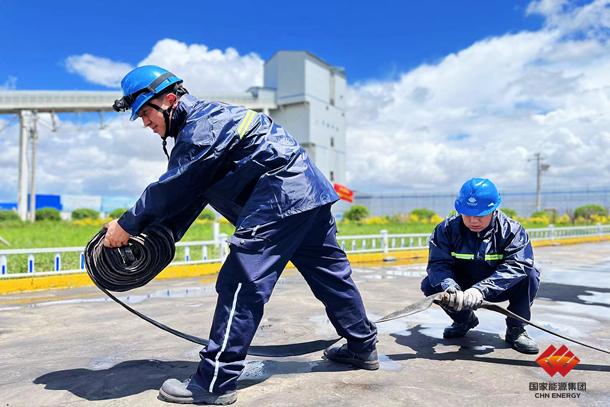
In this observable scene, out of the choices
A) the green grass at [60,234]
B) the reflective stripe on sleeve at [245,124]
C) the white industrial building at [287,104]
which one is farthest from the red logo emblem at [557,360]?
the white industrial building at [287,104]

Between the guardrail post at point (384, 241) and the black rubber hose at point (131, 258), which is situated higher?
the black rubber hose at point (131, 258)

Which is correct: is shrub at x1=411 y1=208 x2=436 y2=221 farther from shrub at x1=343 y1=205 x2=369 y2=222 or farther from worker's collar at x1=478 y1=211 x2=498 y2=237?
worker's collar at x1=478 y1=211 x2=498 y2=237

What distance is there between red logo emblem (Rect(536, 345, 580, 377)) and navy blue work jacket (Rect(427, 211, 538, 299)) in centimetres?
51

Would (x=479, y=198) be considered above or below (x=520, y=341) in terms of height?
above

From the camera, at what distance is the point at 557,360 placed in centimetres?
310

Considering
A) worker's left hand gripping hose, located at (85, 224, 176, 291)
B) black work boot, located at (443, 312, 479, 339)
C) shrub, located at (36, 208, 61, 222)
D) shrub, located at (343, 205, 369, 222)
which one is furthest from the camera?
shrub, located at (343, 205, 369, 222)

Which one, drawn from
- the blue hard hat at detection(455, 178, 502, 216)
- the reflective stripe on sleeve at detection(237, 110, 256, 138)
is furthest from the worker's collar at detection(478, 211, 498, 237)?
the reflective stripe on sleeve at detection(237, 110, 256, 138)

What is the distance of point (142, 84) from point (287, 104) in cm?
3194

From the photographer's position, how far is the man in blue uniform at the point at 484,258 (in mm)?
3068

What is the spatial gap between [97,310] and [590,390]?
4559mm

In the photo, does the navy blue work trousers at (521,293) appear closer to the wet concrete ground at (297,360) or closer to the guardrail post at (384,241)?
the wet concrete ground at (297,360)

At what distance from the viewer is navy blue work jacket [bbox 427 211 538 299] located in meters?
3.10

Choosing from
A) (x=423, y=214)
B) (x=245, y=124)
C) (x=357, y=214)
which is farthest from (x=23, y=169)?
(x=245, y=124)

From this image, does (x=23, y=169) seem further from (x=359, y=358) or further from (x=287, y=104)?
(x=359, y=358)
